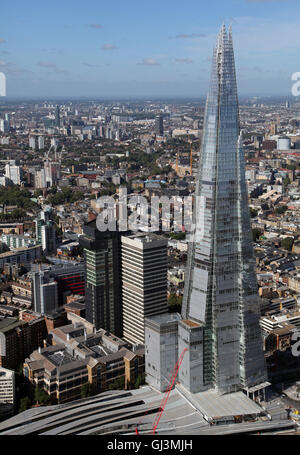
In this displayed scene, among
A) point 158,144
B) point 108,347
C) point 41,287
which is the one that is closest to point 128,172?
point 158,144

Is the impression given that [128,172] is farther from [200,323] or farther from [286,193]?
[200,323]

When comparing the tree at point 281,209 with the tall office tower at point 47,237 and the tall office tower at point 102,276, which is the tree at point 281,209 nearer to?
the tall office tower at point 47,237

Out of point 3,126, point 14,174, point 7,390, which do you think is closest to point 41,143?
point 3,126

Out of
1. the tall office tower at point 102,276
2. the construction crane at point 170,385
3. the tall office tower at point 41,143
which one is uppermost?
the tall office tower at point 41,143

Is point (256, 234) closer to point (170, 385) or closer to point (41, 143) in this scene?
point (170, 385)

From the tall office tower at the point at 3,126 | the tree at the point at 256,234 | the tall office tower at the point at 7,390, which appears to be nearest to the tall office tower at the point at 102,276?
the tall office tower at the point at 7,390

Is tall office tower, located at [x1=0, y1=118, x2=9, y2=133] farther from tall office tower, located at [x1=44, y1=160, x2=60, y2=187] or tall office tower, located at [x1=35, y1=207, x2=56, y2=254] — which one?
tall office tower, located at [x1=35, y1=207, x2=56, y2=254]
